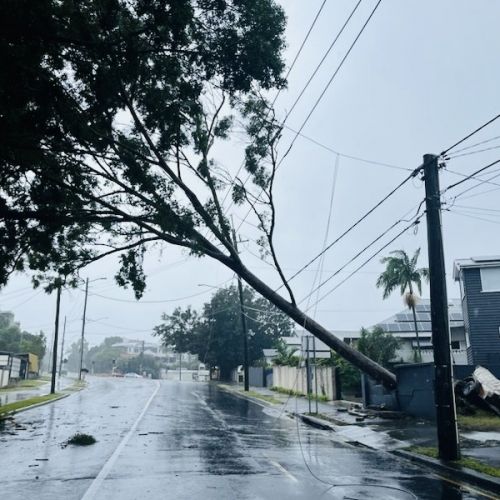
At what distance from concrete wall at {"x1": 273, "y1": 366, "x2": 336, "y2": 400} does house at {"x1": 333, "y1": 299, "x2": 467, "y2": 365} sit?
5783 millimetres

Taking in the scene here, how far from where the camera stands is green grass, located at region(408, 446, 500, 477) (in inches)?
373

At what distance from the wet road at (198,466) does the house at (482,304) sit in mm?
17015

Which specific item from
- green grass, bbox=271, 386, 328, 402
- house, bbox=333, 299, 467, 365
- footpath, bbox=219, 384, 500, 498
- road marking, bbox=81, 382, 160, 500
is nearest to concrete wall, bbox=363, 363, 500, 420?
footpath, bbox=219, 384, 500, 498

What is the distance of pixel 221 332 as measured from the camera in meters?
58.2

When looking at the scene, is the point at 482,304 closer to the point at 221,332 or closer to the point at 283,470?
the point at 283,470

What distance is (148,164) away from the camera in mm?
16562

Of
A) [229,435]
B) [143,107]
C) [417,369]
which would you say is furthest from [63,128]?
[417,369]

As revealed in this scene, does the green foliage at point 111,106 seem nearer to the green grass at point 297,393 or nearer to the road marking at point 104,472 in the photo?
the road marking at point 104,472

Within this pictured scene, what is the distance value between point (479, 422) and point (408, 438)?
12.7ft

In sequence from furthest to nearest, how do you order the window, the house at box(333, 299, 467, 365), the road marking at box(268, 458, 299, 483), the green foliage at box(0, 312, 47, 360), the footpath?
the green foliage at box(0, 312, 47, 360), the house at box(333, 299, 467, 365), the window, the footpath, the road marking at box(268, 458, 299, 483)

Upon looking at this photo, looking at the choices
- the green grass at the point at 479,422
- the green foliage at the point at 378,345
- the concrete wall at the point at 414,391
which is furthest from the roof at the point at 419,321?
the green grass at the point at 479,422

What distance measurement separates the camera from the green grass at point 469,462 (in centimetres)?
947

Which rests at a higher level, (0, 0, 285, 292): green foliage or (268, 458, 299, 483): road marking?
(0, 0, 285, 292): green foliage

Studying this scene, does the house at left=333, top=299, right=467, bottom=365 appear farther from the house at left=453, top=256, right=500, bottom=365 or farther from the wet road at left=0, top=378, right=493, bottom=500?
the wet road at left=0, top=378, right=493, bottom=500
